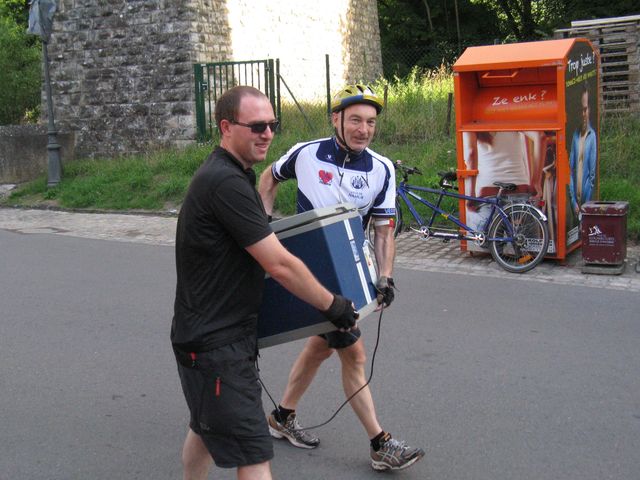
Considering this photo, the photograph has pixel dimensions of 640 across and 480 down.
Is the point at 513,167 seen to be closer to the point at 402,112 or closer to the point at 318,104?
the point at 402,112

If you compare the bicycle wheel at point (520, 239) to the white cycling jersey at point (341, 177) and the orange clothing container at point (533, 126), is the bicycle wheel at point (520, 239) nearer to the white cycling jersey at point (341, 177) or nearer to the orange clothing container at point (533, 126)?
the orange clothing container at point (533, 126)

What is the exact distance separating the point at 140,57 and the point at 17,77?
3.82 metres

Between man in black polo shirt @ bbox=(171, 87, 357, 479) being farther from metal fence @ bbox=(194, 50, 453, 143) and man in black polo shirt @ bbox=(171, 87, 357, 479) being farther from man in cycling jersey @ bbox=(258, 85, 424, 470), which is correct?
metal fence @ bbox=(194, 50, 453, 143)

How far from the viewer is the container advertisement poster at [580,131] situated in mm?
8219

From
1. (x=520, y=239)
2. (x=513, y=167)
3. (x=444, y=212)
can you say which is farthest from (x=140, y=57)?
(x=520, y=239)

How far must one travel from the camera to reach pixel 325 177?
399 cm

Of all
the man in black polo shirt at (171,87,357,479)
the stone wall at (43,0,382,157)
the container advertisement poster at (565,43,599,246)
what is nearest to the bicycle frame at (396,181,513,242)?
the container advertisement poster at (565,43,599,246)

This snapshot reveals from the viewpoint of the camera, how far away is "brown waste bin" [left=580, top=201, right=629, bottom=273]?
308 inches

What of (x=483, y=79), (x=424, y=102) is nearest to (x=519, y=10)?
(x=424, y=102)

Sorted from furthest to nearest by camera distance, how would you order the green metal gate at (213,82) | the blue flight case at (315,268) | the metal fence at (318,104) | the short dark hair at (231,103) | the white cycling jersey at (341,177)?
the green metal gate at (213,82), the metal fence at (318,104), the white cycling jersey at (341,177), the blue flight case at (315,268), the short dark hair at (231,103)

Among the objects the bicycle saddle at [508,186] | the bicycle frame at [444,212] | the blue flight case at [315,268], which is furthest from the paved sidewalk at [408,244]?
the blue flight case at [315,268]

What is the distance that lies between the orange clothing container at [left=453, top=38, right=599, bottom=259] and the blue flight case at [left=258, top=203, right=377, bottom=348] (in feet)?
17.2

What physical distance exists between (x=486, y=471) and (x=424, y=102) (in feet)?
37.3

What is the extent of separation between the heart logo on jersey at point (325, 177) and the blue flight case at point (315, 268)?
24.2 inches
